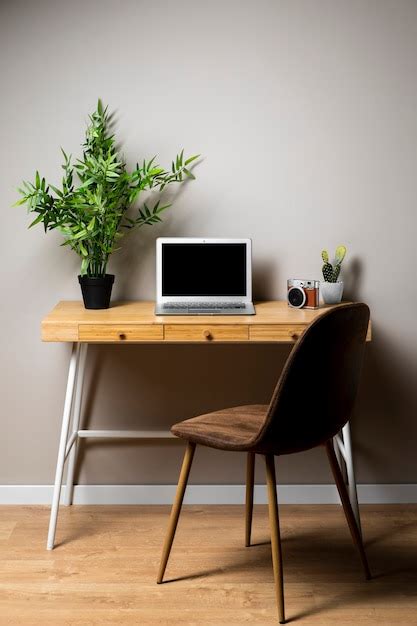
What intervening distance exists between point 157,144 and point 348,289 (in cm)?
95

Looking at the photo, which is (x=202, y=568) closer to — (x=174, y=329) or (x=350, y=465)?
(x=350, y=465)

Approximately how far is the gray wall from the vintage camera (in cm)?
21

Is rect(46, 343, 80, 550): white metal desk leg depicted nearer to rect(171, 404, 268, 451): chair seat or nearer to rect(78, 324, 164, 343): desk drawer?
rect(78, 324, 164, 343): desk drawer

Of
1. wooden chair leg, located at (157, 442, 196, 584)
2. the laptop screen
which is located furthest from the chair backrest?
the laptop screen

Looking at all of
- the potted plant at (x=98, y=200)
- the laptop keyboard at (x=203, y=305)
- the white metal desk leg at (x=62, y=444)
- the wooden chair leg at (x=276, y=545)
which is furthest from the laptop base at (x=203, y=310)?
the wooden chair leg at (x=276, y=545)

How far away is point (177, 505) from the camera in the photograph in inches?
99.0

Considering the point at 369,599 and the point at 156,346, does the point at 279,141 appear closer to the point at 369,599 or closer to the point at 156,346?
→ the point at 156,346

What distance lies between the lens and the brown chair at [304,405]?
2291mm

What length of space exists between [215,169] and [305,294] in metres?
0.62

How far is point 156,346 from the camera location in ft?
10.8

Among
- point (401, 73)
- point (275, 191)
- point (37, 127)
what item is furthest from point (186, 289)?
point (401, 73)

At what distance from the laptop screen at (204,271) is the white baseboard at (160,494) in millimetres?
813

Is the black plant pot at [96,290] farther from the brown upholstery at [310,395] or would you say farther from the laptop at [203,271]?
the brown upholstery at [310,395]

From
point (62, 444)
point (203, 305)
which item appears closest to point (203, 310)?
point (203, 305)
